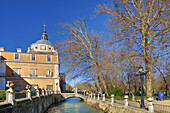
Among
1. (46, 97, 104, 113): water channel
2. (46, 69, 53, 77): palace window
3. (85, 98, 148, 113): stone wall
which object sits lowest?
(46, 97, 104, 113): water channel

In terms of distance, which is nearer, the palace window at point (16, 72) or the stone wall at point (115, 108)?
the stone wall at point (115, 108)

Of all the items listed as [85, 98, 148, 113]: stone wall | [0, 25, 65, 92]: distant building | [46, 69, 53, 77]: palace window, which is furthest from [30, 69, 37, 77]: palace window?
[85, 98, 148, 113]: stone wall

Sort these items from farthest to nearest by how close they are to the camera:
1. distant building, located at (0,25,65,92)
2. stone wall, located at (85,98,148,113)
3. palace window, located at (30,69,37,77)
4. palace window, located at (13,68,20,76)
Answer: palace window, located at (30,69,37,77)
palace window, located at (13,68,20,76)
distant building, located at (0,25,65,92)
stone wall, located at (85,98,148,113)

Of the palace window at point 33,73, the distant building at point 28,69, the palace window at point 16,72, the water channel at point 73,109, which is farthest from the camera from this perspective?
the palace window at point 33,73

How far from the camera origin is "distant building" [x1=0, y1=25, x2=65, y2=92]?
115 feet

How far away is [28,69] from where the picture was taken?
36688 mm

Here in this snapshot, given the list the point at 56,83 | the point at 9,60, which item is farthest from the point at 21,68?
the point at 56,83

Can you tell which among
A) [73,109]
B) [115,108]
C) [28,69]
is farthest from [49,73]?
[115,108]

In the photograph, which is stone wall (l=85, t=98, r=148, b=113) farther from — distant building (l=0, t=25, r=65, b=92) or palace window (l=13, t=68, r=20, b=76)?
palace window (l=13, t=68, r=20, b=76)

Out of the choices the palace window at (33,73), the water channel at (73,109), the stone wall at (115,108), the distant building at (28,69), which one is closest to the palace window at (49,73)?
the distant building at (28,69)

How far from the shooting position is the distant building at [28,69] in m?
35.2

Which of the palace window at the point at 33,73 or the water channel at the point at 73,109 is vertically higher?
the palace window at the point at 33,73

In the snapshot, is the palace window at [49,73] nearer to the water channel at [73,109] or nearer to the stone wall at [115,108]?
the water channel at [73,109]

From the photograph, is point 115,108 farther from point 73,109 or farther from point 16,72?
point 16,72
